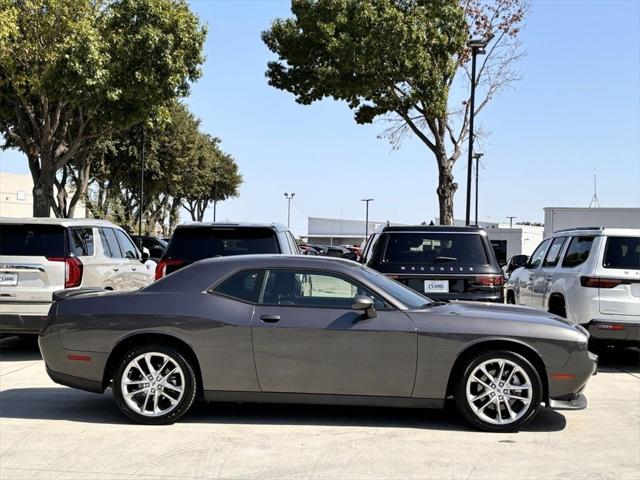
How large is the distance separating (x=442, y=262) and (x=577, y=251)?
6.17 ft

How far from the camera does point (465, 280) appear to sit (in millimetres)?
9109

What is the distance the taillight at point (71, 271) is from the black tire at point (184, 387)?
11.4 ft

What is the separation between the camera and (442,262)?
30.3 ft

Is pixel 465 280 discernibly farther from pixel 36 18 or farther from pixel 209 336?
pixel 36 18

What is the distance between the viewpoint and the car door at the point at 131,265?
35.7ft

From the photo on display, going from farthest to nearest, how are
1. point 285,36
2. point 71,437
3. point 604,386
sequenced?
point 285,36, point 604,386, point 71,437

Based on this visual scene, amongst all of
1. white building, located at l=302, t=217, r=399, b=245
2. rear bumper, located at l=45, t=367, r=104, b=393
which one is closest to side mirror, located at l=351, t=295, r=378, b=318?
rear bumper, located at l=45, t=367, r=104, b=393

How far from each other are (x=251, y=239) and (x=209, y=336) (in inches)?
124

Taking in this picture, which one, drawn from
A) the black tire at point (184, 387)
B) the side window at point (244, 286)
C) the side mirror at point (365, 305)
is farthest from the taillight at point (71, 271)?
the side mirror at point (365, 305)

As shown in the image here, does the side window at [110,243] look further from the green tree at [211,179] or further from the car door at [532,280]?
the green tree at [211,179]

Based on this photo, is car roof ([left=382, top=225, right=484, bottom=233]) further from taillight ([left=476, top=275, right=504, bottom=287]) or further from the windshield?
the windshield

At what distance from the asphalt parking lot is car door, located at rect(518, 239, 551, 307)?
3.67m

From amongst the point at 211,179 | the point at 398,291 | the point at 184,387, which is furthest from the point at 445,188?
the point at 211,179

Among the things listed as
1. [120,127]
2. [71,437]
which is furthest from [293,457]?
[120,127]
